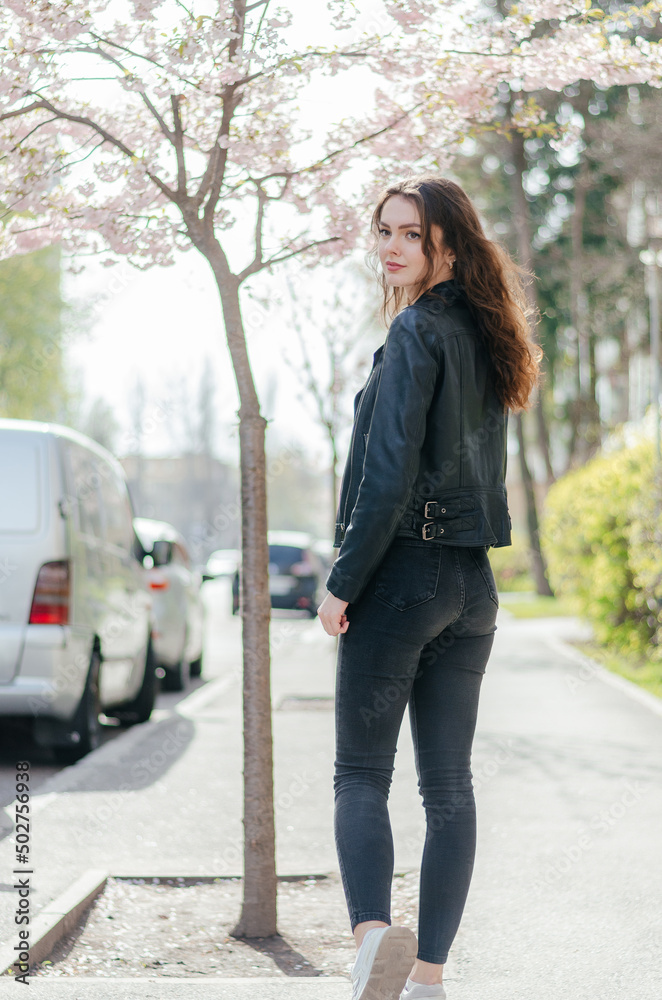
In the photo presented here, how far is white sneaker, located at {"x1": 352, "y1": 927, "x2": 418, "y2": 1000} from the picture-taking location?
2643mm

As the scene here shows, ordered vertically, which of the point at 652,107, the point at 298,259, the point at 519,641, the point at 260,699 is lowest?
the point at 519,641

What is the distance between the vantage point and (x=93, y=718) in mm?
7375

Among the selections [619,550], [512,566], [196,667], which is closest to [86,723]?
[196,667]

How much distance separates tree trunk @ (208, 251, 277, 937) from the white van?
2.87 m

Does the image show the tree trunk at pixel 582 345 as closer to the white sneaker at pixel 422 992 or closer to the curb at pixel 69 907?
the curb at pixel 69 907

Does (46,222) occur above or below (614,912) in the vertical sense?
above

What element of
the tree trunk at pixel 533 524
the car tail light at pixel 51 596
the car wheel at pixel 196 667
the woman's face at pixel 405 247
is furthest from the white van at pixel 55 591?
the tree trunk at pixel 533 524

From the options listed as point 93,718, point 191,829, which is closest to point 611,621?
point 93,718

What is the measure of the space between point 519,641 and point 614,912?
12808 millimetres

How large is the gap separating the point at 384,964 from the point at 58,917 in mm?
1493

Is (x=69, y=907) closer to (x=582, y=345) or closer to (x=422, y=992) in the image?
(x=422, y=992)

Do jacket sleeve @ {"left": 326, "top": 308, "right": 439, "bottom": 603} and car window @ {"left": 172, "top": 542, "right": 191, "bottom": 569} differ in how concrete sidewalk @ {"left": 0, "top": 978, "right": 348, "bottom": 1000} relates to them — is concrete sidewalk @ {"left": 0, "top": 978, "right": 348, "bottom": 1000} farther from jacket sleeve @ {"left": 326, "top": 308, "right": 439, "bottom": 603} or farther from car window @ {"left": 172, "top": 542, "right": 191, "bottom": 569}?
car window @ {"left": 172, "top": 542, "right": 191, "bottom": 569}

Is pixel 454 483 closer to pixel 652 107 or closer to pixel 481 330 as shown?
pixel 481 330

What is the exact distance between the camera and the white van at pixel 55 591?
21.5 feet
